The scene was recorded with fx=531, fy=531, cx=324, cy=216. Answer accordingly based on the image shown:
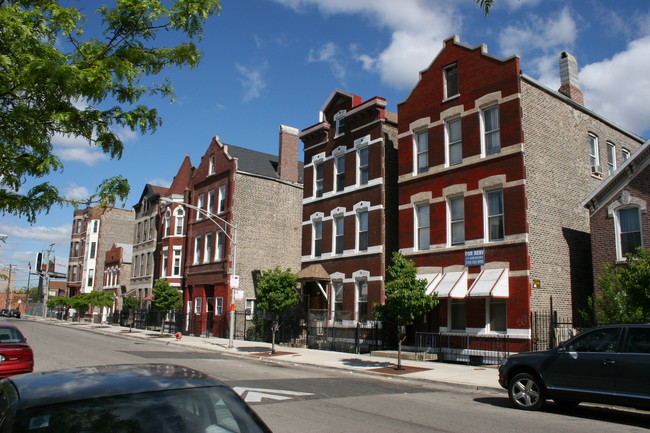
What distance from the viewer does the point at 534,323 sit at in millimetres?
18781

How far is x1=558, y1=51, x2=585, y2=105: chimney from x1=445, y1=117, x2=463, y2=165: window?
220 inches

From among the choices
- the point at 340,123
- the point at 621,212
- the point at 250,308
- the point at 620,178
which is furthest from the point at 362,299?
the point at 250,308

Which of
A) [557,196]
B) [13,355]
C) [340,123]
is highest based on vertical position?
[340,123]

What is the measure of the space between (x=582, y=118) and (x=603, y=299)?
9119 millimetres

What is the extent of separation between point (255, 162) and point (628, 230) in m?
27.5

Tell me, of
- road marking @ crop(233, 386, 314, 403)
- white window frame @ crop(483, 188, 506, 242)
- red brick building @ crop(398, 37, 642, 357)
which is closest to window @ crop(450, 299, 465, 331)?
red brick building @ crop(398, 37, 642, 357)

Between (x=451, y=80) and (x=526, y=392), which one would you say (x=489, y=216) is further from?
(x=526, y=392)

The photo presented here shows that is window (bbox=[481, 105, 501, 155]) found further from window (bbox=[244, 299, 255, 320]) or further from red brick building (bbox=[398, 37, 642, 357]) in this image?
window (bbox=[244, 299, 255, 320])

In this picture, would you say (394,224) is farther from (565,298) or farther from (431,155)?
(565,298)

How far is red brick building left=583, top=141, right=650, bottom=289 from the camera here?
1891cm

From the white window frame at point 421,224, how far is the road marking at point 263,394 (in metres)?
12.1

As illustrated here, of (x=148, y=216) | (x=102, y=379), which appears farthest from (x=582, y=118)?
(x=148, y=216)

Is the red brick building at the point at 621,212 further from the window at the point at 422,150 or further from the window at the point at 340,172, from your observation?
the window at the point at 340,172

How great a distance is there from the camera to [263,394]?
485 inches
